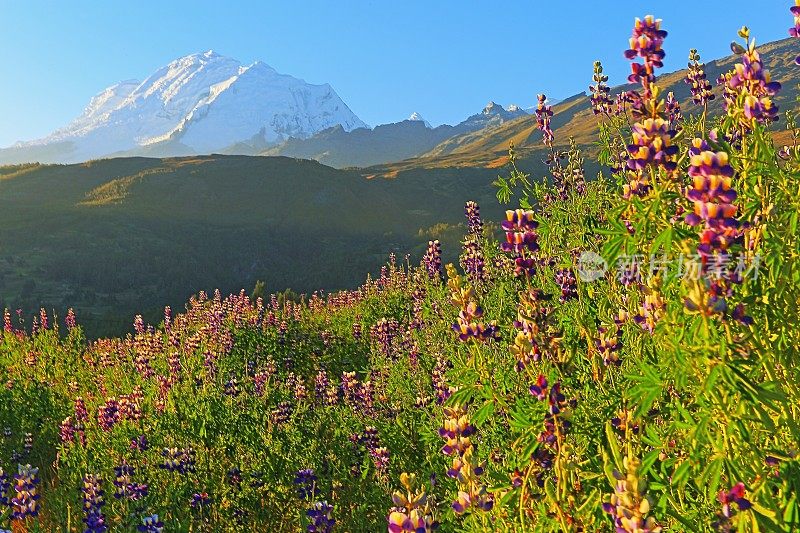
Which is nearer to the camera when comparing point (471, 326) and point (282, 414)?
point (471, 326)

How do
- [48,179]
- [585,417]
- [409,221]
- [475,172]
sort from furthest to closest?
[475,172] → [48,179] → [409,221] → [585,417]

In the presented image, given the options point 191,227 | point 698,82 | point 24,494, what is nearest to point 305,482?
point 24,494

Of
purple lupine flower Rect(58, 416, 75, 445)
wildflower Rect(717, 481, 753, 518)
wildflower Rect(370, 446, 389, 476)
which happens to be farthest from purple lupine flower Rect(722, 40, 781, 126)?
purple lupine flower Rect(58, 416, 75, 445)

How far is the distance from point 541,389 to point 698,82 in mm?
3921

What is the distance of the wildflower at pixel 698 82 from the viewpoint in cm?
473

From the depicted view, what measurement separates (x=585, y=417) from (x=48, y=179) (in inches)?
3125

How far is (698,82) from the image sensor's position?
5.04m

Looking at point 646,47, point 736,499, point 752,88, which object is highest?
point 646,47

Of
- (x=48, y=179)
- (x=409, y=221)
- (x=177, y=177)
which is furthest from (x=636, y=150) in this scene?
(x=48, y=179)

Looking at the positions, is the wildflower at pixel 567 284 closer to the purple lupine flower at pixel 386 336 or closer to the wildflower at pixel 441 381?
the wildflower at pixel 441 381

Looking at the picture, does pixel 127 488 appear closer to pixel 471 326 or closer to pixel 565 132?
pixel 471 326

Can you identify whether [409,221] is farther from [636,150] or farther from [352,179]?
[636,150]

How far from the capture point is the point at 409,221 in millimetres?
63156

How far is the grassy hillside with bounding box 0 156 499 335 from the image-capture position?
33375mm
